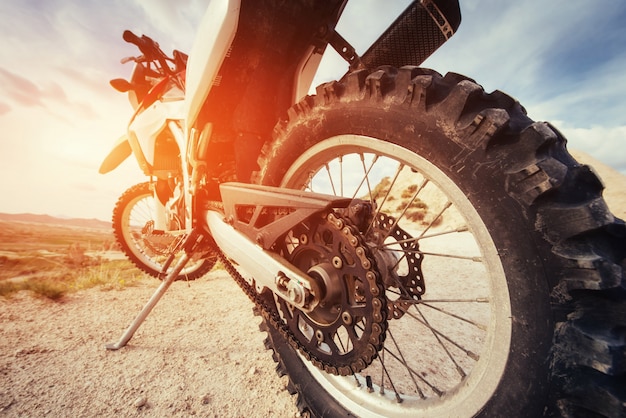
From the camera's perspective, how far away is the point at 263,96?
1.81m

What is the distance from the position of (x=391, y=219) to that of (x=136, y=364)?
1.80m

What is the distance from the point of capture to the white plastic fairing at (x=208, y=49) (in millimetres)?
1401

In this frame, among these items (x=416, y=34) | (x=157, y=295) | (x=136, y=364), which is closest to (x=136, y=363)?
(x=136, y=364)

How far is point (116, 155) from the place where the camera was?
3.20m

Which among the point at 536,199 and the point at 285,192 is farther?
the point at 285,192

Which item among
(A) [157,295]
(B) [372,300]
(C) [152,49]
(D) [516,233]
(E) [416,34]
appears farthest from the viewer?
(C) [152,49]

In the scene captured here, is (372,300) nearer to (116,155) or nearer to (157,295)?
(157,295)

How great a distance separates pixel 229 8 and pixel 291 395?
6.60ft

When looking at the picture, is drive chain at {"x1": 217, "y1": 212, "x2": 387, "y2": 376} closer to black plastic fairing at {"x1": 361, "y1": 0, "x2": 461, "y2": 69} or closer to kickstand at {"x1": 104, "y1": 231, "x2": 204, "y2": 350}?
black plastic fairing at {"x1": 361, "y1": 0, "x2": 461, "y2": 69}

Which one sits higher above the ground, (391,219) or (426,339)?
(391,219)

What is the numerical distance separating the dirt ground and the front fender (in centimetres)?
153

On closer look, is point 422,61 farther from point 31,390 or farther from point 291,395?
point 31,390

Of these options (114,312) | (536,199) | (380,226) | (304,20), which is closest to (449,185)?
(536,199)

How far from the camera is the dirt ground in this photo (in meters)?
1.37
